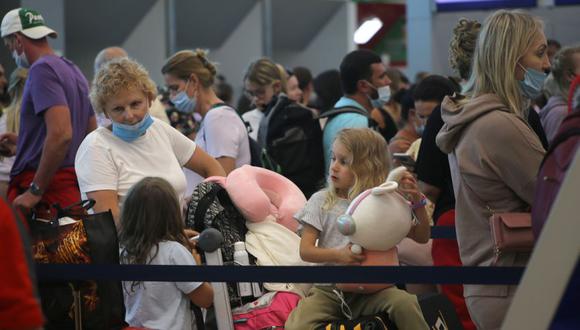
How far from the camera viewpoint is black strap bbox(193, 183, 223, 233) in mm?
4949

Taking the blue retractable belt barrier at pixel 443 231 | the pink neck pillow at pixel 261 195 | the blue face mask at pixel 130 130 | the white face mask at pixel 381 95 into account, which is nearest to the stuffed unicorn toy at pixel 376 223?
the blue retractable belt barrier at pixel 443 231

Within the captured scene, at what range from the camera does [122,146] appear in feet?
16.4

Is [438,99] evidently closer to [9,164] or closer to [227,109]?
[227,109]

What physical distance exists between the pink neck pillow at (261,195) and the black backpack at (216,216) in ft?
0.19

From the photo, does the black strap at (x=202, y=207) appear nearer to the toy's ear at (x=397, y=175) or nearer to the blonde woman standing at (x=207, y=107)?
the toy's ear at (x=397, y=175)

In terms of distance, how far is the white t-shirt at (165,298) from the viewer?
15.4 ft

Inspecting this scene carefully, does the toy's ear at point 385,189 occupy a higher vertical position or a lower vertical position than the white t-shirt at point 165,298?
higher

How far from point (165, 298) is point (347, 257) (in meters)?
0.86

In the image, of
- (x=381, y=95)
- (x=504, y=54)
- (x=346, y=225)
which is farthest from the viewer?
(x=381, y=95)

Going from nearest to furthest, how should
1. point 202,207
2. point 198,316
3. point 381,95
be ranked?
point 198,316 → point 202,207 → point 381,95

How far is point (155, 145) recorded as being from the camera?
512 centimetres

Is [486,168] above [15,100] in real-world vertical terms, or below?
above

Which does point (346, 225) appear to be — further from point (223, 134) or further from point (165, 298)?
point (223, 134)

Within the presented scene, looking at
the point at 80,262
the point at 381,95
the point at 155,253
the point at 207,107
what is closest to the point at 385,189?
the point at 155,253
